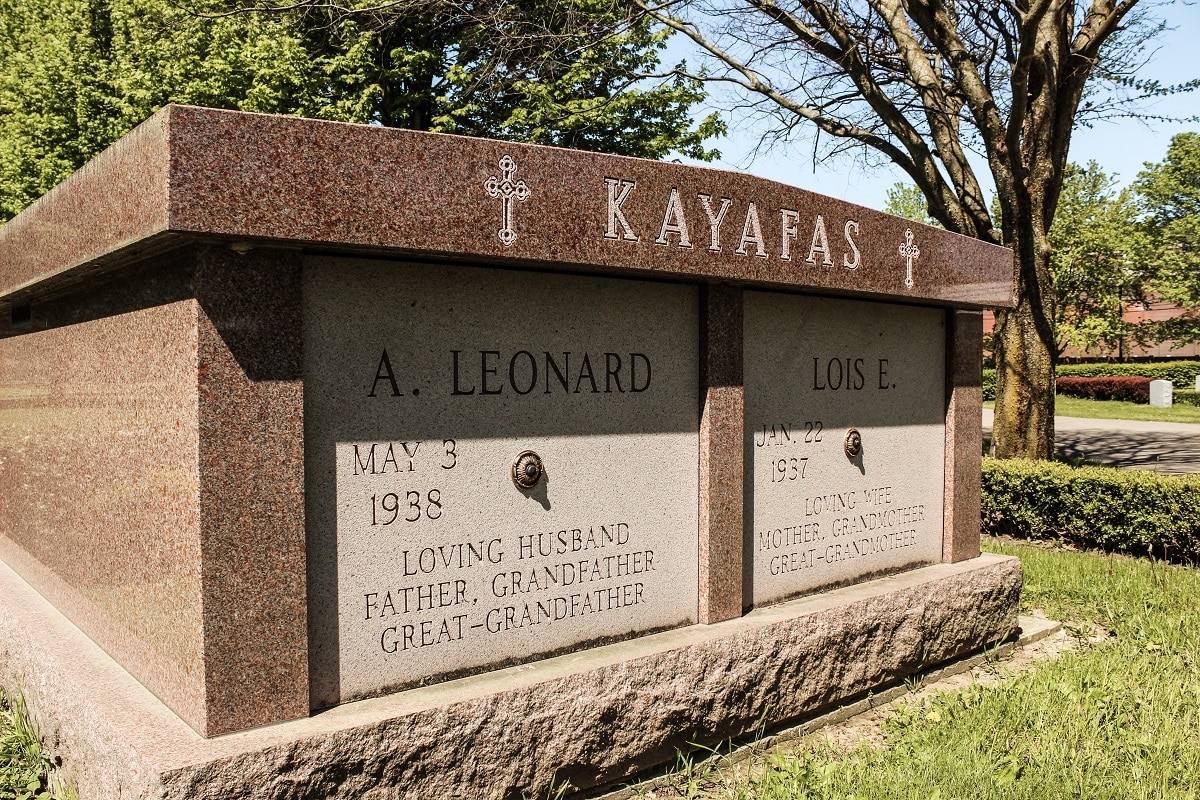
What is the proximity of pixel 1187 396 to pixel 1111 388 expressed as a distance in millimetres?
2465

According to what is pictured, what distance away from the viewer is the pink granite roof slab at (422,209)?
2.58 meters

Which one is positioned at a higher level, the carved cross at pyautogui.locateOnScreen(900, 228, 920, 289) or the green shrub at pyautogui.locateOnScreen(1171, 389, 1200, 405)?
the carved cross at pyautogui.locateOnScreen(900, 228, 920, 289)

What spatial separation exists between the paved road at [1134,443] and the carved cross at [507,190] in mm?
12880

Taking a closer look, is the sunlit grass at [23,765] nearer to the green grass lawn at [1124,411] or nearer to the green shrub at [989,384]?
the green grass lawn at [1124,411]

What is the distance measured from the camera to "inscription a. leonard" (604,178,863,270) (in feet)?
11.5

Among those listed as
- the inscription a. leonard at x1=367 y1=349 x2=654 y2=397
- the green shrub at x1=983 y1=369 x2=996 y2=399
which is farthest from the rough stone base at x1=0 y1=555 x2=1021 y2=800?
the green shrub at x1=983 y1=369 x2=996 y2=399

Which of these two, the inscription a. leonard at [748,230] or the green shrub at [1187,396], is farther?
the green shrub at [1187,396]

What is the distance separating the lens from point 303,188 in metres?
2.73

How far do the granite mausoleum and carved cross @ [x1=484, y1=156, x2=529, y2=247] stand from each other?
0.06 feet

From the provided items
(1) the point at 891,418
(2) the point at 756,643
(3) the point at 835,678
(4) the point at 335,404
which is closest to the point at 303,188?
(4) the point at 335,404

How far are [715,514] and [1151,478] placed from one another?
20.5ft

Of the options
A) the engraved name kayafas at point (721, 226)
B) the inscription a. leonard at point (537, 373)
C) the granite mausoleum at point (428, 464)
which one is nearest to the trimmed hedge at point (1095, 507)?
the granite mausoleum at point (428, 464)

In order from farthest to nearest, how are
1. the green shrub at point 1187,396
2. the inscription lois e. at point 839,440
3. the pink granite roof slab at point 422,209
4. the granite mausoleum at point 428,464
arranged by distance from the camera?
1. the green shrub at point 1187,396
2. the inscription lois e. at point 839,440
3. the granite mausoleum at point 428,464
4. the pink granite roof slab at point 422,209

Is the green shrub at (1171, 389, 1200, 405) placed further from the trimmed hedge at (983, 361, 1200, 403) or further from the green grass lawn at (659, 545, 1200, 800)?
the green grass lawn at (659, 545, 1200, 800)
